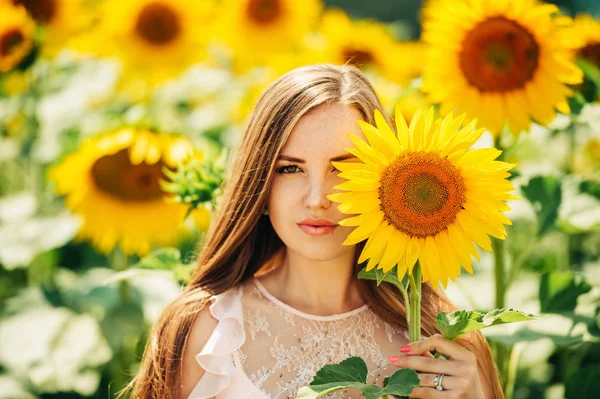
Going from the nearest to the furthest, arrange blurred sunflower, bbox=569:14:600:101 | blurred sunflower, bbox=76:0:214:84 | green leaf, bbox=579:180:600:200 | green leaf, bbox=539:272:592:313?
green leaf, bbox=539:272:592:313 < green leaf, bbox=579:180:600:200 < blurred sunflower, bbox=569:14:600:101 < blurred sunflower, bbox=76:0:214:84

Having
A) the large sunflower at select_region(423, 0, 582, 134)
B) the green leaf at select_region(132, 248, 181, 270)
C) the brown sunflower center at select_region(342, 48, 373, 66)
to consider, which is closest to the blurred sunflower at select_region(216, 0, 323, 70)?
the brown sunflower center at select_region(342, 48, 373, 66)

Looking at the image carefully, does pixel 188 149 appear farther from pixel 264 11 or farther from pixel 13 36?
pixel 264 11

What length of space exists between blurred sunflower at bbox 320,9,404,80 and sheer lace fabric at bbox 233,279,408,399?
1789mm

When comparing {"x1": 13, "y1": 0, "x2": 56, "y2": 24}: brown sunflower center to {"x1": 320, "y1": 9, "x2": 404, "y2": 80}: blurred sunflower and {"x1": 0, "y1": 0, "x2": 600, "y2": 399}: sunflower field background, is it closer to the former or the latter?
{"x1": 0, "y1": 0, "x2": 600, "y2": 399}: sunflower field background

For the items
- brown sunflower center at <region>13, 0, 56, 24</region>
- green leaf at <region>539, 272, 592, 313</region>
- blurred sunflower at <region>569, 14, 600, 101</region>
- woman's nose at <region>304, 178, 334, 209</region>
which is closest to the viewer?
woman's nose at <region>304, 178, 334, 209</region>

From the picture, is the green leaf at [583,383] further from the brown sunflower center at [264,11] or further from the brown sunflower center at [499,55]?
the brown sunflower center at [264,11]

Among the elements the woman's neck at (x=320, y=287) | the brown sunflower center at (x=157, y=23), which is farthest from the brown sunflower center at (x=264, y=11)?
the woman's neck at (x=320, y=287)

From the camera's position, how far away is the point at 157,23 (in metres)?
2.83

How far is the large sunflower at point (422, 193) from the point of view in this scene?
116cm

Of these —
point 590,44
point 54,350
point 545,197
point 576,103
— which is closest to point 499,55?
point 576,103

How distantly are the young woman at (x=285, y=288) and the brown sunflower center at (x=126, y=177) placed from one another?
615 mm

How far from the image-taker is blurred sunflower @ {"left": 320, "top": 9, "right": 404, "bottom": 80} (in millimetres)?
3238

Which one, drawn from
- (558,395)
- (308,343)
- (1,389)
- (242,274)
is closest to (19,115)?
(1,389)

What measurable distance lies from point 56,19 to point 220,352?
162cm
